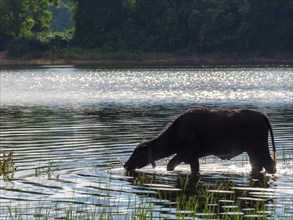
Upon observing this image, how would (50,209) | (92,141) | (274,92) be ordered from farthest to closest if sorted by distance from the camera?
1. (274,92)
2. (92,141)
3. (50,209)

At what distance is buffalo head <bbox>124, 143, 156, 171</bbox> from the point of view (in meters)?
19.5

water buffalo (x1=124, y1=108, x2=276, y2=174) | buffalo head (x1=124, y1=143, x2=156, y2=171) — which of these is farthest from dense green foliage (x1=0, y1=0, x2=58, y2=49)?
water buffalo (x1=124, y1=108, x2=276, y2=174)

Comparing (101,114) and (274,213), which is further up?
(274,213)

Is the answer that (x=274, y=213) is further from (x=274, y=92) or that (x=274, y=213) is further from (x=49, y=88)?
(x=49, y=88)

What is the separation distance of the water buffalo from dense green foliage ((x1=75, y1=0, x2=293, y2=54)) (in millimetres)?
87664

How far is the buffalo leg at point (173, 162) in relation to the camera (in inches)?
755

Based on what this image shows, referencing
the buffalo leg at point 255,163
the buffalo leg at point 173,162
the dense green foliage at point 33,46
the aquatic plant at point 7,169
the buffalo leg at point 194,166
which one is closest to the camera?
the aquatic plant at point 7,169

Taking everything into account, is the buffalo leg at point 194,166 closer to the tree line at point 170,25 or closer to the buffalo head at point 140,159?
the buffalo head at point 140,159

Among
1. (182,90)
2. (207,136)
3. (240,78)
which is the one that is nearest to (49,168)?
(207,136)

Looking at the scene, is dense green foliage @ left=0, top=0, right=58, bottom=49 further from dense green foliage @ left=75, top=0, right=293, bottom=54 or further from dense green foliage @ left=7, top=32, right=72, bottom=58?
dense green foliage @ left=75, top=0, right=293, bottom=54

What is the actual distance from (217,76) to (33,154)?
195ft

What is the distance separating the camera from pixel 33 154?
2255 centimetres

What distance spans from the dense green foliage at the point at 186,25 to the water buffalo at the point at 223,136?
288 ft

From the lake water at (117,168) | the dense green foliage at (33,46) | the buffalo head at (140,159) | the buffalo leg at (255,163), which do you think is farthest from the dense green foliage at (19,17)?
the buffalo leg at (255,163)
